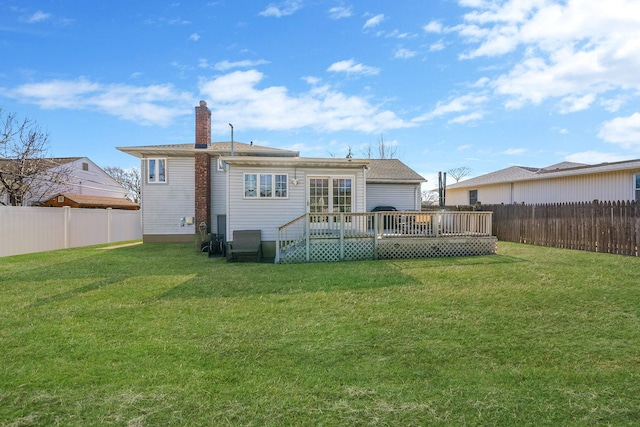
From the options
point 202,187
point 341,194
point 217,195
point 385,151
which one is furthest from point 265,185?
point 385,151

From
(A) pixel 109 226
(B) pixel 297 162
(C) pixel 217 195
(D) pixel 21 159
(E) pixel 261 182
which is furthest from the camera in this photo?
(D) pixel 21 159

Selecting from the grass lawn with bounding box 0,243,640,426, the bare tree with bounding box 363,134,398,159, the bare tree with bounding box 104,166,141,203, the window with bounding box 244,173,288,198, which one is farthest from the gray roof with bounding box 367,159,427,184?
the bare tree with bounding box 104,166,141,203

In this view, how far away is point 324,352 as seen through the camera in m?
3.49

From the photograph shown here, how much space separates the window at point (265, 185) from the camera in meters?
11.0

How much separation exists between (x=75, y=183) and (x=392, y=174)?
26.3 metres

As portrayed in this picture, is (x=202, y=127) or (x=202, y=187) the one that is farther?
(x=202, y=127)

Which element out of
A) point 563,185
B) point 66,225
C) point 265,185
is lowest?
point 66,225

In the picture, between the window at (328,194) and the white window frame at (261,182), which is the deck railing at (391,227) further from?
the white window frame at (261,182)

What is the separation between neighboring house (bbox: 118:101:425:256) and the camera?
11023mm

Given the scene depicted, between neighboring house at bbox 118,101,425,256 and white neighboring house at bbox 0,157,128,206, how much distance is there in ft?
37.3

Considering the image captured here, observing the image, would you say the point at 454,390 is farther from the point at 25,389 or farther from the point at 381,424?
the point at 25,389

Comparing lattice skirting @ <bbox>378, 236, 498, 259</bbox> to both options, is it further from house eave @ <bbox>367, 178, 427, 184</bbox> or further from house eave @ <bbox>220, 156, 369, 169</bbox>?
house eave @ <bbox>367, 178, 427, 184</bbox>

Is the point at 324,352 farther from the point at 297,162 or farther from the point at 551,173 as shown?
the point at 551,173

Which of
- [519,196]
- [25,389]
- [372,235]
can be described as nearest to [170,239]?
[372,235]
